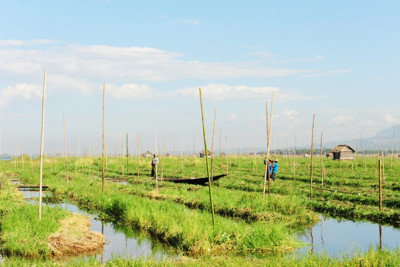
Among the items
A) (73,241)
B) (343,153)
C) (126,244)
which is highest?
(343,153)

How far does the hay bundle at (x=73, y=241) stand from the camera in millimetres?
7895

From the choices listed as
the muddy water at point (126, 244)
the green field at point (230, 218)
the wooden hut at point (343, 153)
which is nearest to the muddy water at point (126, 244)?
the muddy water at point (126, 244)

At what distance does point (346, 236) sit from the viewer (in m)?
9.61

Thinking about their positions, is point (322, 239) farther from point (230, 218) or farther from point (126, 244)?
point (126, 244)

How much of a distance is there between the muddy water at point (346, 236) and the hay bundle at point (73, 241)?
431 centimetres

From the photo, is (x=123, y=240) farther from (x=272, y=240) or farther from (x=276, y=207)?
(x=276, y=207)

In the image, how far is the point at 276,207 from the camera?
37.4 feet

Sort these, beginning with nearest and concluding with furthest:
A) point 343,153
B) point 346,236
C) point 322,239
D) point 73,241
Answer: point 73,241 < point 322,239 < point 346,236 < point 343,153

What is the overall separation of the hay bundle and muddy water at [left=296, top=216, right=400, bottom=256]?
4313 mm

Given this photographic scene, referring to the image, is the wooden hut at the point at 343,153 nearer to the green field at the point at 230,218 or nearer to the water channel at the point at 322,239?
the green field at the point at 230,218

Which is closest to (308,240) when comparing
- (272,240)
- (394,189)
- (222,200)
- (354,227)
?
(272,240)

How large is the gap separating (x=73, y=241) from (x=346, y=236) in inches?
253

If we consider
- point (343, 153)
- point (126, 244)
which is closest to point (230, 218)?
point (126, 244)

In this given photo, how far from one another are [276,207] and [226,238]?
12.5 feet
